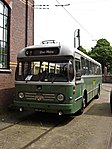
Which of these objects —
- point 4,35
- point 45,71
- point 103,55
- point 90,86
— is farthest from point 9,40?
point 103,55

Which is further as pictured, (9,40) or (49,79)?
(9,40)

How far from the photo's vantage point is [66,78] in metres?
8.66

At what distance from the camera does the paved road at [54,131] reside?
6.39 metres

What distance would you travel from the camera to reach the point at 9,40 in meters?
11.4

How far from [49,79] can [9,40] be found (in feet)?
11.8

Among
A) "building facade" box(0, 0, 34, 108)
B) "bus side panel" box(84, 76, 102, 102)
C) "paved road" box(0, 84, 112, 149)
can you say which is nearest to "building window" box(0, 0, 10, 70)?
"building facade" box(0, 0, 34, 108)

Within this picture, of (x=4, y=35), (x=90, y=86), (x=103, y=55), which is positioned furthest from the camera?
(x=103, y=55)

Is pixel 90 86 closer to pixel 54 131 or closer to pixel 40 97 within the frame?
pixel 40 97

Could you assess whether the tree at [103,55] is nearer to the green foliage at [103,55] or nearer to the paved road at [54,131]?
the green foliage at [103,55]

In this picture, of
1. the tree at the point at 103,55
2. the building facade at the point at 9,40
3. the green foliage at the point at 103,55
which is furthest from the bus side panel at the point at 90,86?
the tree at the point at 103,55

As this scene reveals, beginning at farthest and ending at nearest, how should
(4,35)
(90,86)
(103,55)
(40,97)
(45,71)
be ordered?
(103,55) < (90,86) < (4,35) < (45,71) < (40,97)

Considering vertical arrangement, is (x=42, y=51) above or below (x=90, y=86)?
above

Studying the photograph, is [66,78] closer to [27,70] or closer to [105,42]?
[27,70]

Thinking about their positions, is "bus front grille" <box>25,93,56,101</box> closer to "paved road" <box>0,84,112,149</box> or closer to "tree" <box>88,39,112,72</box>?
"paved road" <box>0,84,112,149</box>
